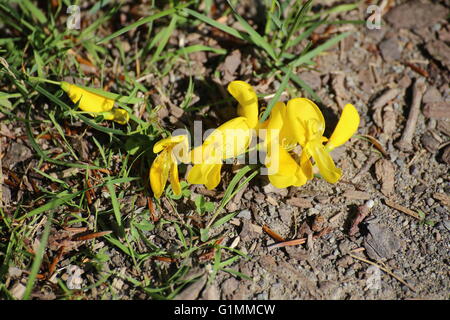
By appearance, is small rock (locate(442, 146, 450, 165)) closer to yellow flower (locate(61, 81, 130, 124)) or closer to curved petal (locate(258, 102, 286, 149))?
curved petal (locate(258, 102, 286, 149))

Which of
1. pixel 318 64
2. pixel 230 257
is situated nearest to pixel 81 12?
pixel 318 64

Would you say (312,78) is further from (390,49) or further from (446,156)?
(446,156)

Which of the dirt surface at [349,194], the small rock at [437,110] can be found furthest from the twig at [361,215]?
the small rock at [437,110]

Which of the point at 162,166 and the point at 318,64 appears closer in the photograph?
the point at 162,166

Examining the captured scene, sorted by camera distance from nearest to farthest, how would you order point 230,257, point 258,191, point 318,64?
point 230,257
point 258,191
point 318,64

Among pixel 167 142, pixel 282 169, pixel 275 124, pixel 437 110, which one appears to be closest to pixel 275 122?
pixel 275 124

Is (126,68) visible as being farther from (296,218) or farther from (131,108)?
(296,218)
